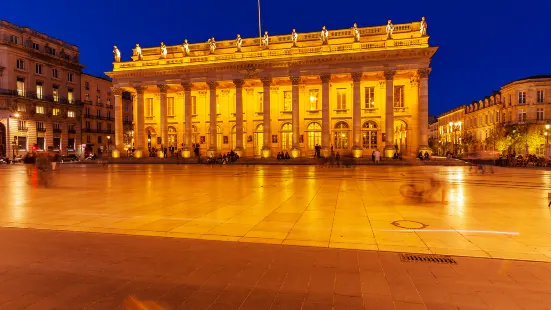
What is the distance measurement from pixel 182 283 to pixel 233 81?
43.7 metres

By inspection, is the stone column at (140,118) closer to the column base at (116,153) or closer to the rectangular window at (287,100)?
the column base at (116,153)

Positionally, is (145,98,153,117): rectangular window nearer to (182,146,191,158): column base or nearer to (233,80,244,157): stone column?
(182,146,191,158): column base

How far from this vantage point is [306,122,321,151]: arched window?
159ft

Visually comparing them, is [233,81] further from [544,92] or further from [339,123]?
[544,92]

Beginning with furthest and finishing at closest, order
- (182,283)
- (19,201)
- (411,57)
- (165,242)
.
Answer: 1. (411,57)
2. (19,201)
3. (165,242)
4. (182,283)

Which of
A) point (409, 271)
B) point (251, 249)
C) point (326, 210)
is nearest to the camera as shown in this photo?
point (409, 271)

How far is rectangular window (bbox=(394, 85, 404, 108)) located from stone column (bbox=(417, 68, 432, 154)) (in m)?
4.11

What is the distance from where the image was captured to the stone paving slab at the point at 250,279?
4.30m

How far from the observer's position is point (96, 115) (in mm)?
74562

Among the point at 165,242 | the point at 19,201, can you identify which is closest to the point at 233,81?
the point at 19,201

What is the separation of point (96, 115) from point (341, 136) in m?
56.0

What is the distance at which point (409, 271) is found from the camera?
17.6 ft

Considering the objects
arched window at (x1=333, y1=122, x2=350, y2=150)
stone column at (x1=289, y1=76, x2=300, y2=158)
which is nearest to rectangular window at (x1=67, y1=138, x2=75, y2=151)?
stone column at (x1=289, y1=76, x2=300, y2=158)

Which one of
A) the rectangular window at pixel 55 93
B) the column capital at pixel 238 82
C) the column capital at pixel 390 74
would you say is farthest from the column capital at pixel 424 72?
the rectangular window at pixel 55 93
